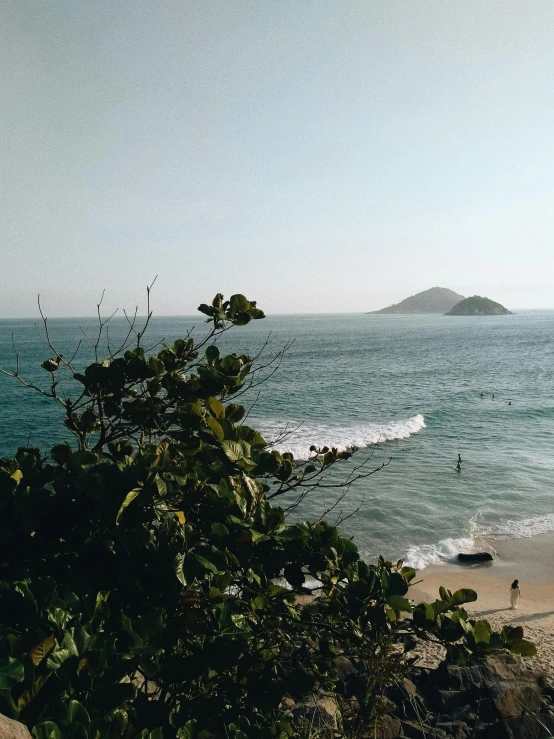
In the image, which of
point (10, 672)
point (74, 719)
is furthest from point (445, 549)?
point (10, 672)

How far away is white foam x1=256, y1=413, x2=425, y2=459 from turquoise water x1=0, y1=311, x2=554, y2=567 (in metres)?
0.10

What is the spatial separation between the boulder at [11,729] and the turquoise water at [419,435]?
12.3 ft

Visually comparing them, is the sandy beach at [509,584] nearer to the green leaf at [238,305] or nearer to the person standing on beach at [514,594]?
the person standing on beach at [514,594]

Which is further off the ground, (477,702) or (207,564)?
(207,564)

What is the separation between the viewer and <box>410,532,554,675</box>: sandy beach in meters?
14.2

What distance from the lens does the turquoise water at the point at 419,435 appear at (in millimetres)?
21031

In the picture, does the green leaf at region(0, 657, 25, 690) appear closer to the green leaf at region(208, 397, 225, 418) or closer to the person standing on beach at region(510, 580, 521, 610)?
the green leaf at region(208, 397, 225, 418)

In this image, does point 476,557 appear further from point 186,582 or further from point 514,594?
point 186,582

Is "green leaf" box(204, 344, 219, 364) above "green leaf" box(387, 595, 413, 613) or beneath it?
above

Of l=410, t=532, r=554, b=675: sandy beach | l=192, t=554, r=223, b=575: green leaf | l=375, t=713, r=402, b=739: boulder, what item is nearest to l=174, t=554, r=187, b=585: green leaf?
l=192, t=554, r=223, b=575: green leaf

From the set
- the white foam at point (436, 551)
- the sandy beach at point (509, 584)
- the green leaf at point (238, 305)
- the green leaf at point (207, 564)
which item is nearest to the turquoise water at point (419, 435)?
the white foam at point (436, 551)

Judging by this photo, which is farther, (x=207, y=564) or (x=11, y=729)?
(x=207, y=564)

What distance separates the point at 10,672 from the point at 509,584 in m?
18.5

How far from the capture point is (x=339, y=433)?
1351 inches
